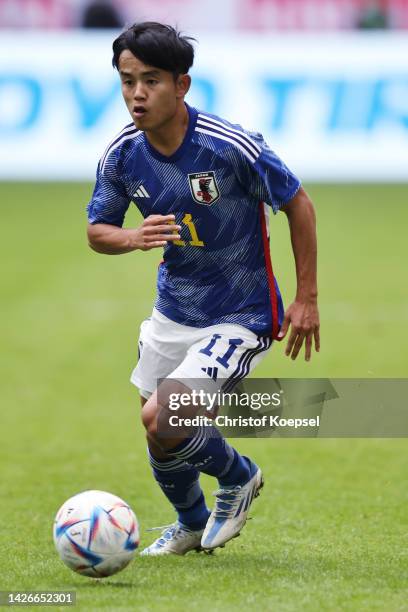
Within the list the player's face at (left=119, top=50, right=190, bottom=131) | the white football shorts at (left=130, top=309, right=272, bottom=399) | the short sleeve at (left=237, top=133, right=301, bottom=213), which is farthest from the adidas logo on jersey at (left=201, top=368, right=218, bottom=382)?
the player's face at (left=119, top=50, right=190, bottom=131)

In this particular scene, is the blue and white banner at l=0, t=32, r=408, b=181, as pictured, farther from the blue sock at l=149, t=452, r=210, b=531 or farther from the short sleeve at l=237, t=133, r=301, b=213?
the short sleeve at l=237, t=133, r=301, b=213

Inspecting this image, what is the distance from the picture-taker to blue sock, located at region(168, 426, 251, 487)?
19.1 feet

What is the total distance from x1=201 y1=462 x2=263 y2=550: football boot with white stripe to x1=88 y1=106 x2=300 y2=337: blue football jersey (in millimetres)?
745

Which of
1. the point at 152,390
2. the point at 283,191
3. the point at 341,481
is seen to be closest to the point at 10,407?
the point at 341,481

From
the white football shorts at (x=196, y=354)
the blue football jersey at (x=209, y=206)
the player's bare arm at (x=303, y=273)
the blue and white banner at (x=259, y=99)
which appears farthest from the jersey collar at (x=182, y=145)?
the blue and white banner at (x=259, y=99)

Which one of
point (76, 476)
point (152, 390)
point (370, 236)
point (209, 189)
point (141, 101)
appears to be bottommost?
point (370, 236)

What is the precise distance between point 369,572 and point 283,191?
1.65 metres

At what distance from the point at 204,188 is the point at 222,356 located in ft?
2.41

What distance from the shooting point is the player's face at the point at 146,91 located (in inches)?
225

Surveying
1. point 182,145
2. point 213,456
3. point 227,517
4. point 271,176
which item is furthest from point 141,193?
point 227,517

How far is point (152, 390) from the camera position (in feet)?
20.3

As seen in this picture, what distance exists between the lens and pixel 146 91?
573 cm

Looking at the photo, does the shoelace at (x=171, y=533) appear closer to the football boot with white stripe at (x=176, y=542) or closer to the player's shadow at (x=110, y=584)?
the football boot with white stripe at (x=176, y=542)

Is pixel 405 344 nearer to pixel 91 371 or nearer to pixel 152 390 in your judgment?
pixel 91 371
